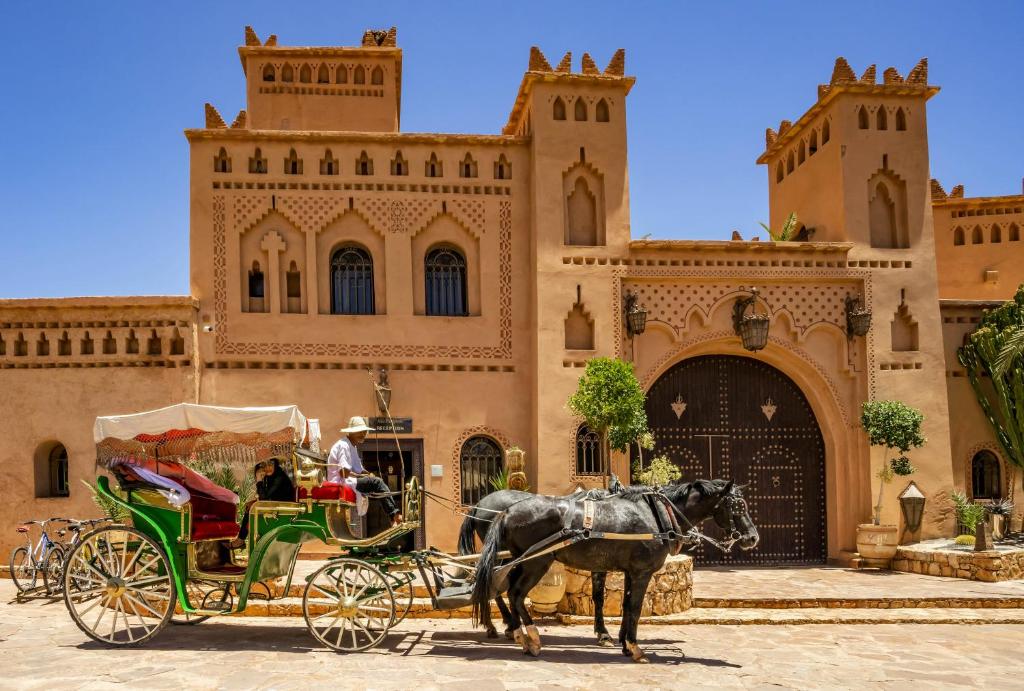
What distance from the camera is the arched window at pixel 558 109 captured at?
57.5 feet

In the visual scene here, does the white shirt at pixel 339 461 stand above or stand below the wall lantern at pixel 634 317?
below

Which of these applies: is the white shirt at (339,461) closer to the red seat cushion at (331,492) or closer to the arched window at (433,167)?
the red seat cushion at (331,492)

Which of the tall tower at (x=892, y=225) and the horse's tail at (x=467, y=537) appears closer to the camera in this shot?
the horse's tail at (x=467, y=537)

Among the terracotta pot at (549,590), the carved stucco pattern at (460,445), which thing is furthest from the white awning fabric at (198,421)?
the carved stucco pattern at (460,445)

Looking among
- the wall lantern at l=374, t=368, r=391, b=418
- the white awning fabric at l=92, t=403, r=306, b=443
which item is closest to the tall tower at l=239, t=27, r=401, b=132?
the wall lantern at l=374, t=368, r=391, b=418

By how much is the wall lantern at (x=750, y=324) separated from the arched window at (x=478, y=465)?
4.95 metres

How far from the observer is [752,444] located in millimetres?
17922

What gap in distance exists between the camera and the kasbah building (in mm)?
16516

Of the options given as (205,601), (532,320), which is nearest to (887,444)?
(532,320)

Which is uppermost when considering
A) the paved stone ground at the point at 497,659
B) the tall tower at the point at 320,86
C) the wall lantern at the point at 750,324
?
the tall tower at the point at 320,86

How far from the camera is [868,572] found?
1599 centimetres

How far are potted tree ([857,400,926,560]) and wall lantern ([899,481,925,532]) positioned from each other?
337 mm

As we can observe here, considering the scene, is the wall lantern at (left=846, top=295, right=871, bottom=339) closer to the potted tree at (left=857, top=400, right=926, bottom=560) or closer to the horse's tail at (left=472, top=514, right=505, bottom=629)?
the potted tree at (left=857, top=400, right=926, bottom=560)

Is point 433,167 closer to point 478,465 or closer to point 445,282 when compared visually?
point 445,282
